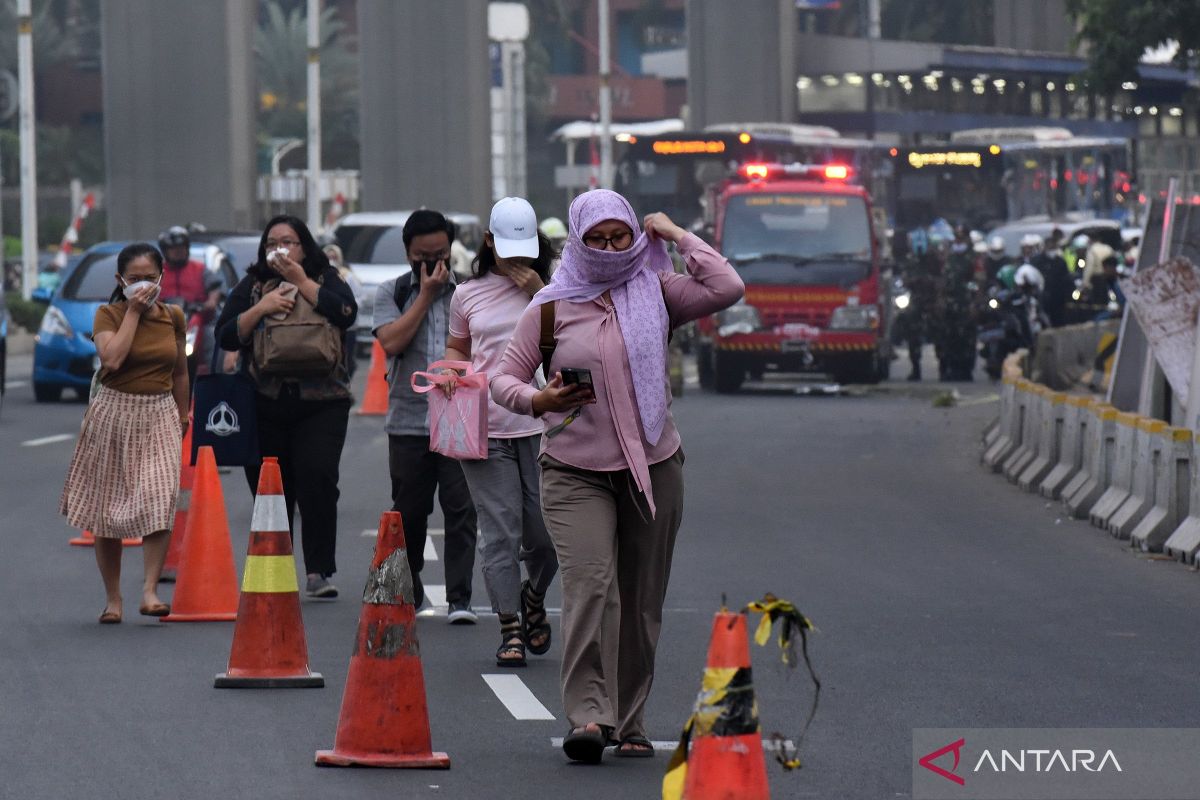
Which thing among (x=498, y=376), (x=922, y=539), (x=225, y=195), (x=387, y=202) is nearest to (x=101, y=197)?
(x=387, y=202)

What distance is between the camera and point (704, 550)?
1366cm

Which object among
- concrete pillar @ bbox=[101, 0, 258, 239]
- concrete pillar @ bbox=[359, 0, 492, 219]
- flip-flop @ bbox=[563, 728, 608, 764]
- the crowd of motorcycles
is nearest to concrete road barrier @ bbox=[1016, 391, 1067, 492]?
flip-flop @ bbox=[563, 728, 608, 764]

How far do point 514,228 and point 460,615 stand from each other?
203cm

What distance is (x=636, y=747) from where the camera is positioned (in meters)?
7.41

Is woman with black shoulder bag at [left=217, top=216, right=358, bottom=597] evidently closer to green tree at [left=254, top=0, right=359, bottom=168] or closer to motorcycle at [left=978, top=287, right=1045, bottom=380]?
motorcycle at [left=978, top=287, right=1045, bottom=380]

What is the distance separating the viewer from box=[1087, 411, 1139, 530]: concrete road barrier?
14.3m

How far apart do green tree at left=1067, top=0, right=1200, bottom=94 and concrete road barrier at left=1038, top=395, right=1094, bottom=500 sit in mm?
9382

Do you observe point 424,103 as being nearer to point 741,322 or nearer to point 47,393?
point 741,322

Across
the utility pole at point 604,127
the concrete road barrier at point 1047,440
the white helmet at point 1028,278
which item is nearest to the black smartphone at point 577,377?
the concrete road barrier at point 1047,440

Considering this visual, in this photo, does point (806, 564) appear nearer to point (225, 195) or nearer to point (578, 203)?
point (578, 203)

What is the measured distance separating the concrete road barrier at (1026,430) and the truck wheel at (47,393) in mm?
11156

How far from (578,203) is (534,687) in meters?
2.35

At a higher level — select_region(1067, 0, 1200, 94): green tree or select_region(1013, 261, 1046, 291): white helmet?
select_region(1067, 0, 1200, 94): green tree

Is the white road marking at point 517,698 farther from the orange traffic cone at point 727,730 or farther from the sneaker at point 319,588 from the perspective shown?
the orange traffic cone at point 727,730
